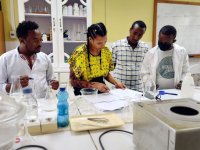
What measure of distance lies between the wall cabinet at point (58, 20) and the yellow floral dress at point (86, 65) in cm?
104

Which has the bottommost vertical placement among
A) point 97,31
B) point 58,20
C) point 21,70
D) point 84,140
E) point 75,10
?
point 84,140

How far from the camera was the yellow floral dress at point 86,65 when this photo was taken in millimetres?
1802

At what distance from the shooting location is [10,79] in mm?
1763

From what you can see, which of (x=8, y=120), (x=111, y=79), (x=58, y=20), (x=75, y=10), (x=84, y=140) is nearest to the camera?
(x=8, y=120)

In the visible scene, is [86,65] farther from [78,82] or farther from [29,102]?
[29,102]

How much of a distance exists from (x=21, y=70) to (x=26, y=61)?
9 cm

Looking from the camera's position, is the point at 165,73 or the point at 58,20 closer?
the point at 165,73

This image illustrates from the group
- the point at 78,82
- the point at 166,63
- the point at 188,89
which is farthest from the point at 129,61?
the point at 188,89

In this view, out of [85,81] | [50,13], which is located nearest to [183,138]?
[85,81]

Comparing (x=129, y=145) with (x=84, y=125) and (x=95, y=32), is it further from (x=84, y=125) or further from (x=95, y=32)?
(x=95, y=32)

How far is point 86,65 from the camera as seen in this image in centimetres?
183

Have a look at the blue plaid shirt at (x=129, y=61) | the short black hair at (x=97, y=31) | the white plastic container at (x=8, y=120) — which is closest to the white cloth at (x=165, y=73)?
the blue plaid shirt at (x=129, y=61)

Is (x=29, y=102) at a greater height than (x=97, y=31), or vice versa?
(x=97, y=31)

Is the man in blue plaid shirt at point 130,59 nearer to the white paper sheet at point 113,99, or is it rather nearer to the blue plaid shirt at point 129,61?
the blue plaid shirt at point 129,61
